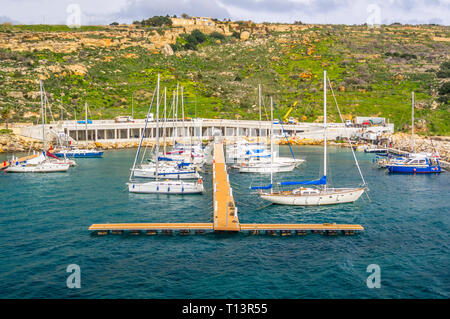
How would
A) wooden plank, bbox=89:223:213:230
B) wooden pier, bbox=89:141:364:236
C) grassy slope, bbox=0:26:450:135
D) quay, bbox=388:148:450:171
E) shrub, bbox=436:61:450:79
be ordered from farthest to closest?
shrub, bbox=436:61:450:79 → grassy slope, bbox=0:26:450:135 → quay, bbox=388:148:450:171 → wooden plank, bbox=89:223:213:230 → wooden pier, bbox=89:141:364:236

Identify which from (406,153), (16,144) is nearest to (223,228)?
(406,153)

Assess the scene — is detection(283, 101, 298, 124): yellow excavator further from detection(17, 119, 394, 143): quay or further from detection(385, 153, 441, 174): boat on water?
detection(385, 153, 441, 174): boat on water

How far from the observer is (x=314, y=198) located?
146 feet

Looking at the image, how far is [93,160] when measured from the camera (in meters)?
79.1

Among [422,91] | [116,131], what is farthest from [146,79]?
[422,91]

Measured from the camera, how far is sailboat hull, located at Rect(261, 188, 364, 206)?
44594 millimetres

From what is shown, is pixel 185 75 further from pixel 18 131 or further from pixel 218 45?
pixel 18 131

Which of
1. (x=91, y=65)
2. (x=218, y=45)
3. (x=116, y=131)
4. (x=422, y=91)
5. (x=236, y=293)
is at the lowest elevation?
(x=236, y=293)

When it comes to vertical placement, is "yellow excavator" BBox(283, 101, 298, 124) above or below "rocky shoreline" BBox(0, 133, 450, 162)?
above

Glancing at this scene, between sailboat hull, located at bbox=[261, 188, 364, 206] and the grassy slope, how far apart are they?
2817 inches

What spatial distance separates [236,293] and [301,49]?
156223 mm

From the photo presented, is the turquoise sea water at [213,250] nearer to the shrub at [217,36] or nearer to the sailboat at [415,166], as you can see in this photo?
the sailboat at [415,166]

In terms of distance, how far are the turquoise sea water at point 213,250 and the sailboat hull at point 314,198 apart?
2.77 ft

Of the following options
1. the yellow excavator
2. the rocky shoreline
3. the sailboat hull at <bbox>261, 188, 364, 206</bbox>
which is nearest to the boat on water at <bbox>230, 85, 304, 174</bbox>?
the sailboat hull at <bbox>261, 188, 364, 206</bbox>
